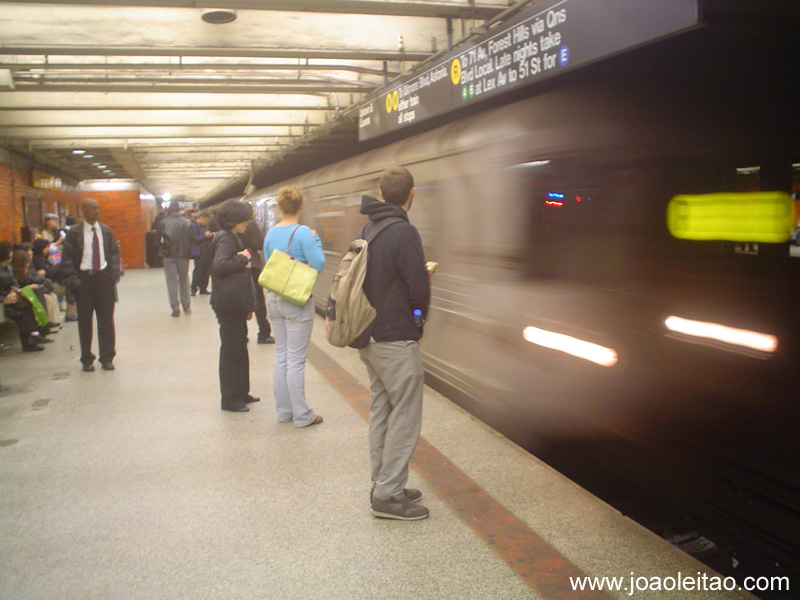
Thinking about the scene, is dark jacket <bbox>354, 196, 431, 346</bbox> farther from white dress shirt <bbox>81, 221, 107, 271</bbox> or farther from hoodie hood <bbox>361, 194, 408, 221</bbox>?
white dress shirt <bbox>81, 221, 107, 271</bbox>

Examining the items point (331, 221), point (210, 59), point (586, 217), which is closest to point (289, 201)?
point (586, 217)

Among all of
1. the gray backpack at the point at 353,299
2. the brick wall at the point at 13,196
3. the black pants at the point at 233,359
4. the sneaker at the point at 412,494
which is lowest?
the sneaker at the point at 412,494

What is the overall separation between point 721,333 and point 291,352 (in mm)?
2756

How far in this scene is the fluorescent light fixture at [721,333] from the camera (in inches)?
157

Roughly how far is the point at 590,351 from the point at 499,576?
164 cm

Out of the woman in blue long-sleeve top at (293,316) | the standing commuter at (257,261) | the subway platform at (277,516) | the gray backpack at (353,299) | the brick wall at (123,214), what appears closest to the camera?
the subway platform at (277,516)

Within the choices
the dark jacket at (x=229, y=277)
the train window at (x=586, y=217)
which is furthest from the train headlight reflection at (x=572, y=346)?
the dark jacket at (x=229, y=277)

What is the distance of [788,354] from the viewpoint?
13.0 feet

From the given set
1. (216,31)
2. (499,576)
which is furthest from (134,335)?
(499,576)

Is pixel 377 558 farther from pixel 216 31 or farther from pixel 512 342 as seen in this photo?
pixel 216 31

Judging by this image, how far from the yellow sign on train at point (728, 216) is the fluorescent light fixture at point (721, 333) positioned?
54 cm

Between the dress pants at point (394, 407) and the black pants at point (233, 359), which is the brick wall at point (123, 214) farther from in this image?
the dress pants at point (394, 407)

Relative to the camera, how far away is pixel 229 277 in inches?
215

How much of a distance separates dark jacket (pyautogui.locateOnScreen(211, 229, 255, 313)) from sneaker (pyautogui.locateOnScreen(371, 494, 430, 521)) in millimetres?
2371
